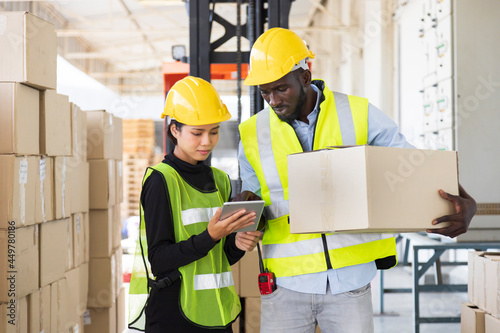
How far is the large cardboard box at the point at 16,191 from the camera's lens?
3.01 metres

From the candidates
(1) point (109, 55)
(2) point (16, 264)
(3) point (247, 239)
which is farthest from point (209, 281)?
(1) point (109, 55)

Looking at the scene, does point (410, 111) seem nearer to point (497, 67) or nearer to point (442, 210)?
point (497, 67)

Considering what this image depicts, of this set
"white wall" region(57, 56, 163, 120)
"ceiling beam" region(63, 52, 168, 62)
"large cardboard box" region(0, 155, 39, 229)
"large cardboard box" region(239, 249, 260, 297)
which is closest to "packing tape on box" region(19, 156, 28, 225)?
"large cardboard box" region(0, 155, 39, 229)

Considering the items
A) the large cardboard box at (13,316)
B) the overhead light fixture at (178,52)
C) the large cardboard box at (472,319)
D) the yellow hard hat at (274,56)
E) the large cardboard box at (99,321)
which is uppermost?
the overhead light fixture at (178,52)

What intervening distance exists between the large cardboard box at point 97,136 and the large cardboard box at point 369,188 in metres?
3.46

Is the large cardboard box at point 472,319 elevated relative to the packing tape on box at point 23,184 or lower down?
lower down

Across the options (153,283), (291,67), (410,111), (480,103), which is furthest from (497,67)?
(153,283)

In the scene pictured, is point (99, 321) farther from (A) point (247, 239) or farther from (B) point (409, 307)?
(B) point (409, 307)

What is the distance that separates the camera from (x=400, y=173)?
1834 mm

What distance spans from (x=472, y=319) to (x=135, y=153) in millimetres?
12610

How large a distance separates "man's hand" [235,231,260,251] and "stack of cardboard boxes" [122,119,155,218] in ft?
43.6

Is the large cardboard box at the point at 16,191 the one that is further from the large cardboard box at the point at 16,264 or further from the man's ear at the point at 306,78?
the man's ear at the point at 306,78

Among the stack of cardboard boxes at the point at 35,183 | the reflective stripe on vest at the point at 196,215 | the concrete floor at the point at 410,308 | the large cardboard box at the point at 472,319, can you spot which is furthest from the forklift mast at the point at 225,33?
the concrete floor at the point at 410,308

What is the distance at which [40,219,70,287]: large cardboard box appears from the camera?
344 cm
